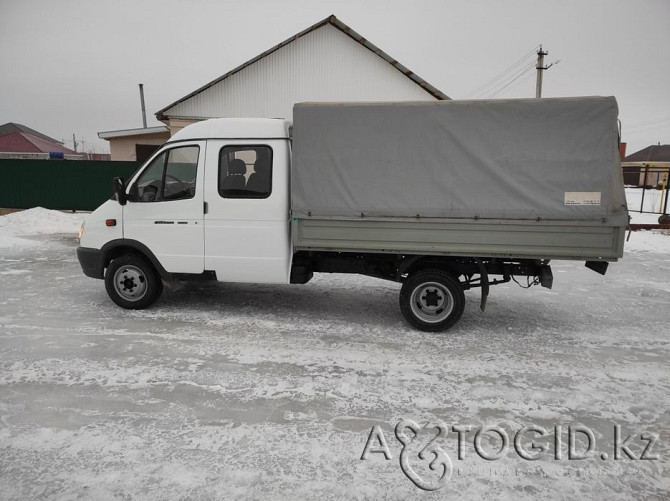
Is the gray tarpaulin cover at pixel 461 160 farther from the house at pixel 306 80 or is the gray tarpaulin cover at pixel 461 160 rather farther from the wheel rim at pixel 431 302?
the house at pixel 306 80

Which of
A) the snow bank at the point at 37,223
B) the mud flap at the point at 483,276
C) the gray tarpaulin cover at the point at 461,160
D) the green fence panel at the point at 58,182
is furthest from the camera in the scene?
the green fence panel at the point at 58,182

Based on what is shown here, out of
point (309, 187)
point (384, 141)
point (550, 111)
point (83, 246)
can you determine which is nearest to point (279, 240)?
point (309, 187)

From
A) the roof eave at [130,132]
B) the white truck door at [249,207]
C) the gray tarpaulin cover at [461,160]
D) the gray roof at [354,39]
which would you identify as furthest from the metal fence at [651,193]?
the roof eave at [130,132]

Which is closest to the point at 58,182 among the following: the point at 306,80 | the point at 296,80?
the point at 296,80

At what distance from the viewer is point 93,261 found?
6.36 meters

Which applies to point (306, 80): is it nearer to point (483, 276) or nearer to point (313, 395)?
point (483, 276)

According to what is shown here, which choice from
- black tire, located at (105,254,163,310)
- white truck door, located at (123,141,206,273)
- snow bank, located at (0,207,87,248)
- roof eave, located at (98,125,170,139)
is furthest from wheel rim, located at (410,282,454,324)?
roof eave, located at (98,125,170,139)

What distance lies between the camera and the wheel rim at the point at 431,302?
222 inches

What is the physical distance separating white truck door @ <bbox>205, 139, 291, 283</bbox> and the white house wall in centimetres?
1221

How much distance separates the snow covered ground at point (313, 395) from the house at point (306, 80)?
11812 mm

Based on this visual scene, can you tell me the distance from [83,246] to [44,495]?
4371 millimetres

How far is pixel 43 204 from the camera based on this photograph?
17.1m

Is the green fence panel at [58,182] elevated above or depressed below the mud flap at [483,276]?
above

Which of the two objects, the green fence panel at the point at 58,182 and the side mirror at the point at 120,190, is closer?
the side mirror at the point at 120,190
